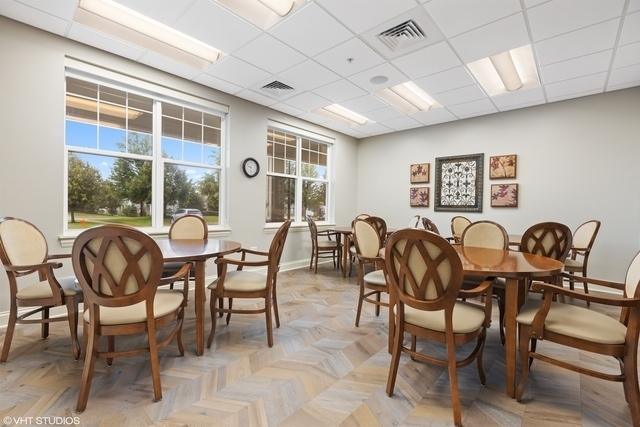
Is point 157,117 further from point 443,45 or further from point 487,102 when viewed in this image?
point 487,102

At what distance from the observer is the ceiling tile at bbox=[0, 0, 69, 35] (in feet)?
8.33

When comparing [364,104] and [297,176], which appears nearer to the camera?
[364,104]

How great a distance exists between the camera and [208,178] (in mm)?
4387

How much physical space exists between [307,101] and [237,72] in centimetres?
125

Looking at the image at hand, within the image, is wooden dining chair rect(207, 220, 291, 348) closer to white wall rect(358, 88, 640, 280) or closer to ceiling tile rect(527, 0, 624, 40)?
ceiling tile rect(527, 0, 624, 40)

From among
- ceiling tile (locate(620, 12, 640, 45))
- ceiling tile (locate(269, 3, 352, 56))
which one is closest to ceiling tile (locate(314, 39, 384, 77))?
ceiling tile (locate(269, 3, 352, 56))

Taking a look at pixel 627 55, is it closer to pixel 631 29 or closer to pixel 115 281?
pixel 631 29

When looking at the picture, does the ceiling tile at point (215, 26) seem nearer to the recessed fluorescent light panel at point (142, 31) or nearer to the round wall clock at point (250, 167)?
the recessed fluorescent light panel at point (142, 31)

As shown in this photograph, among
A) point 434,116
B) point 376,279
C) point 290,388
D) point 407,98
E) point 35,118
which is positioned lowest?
point 290,388

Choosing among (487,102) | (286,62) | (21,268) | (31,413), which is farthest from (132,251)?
(487,102)

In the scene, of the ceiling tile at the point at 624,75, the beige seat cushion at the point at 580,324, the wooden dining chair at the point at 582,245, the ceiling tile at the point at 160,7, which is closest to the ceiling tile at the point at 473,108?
the ceiling tile at the point at 624,75

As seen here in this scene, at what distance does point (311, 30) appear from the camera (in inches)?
111

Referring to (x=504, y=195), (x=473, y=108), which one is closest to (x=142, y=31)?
(x=473, y=108)

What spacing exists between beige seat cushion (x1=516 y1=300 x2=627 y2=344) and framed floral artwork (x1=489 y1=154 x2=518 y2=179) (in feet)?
11.8
